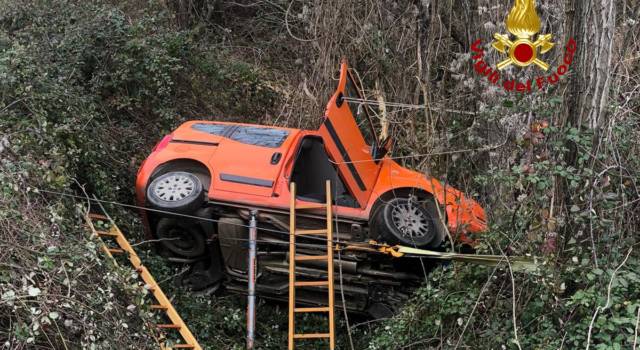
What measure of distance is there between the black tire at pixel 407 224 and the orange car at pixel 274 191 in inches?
0.4

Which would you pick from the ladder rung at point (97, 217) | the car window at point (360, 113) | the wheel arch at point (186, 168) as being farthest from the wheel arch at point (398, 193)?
the ladder rung at point (97, 217)

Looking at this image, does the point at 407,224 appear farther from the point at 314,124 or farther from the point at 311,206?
the point at 314,124

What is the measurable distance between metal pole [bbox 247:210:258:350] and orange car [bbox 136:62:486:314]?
132mm

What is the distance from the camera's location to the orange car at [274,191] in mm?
6984

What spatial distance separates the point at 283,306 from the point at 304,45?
4714 millimetres

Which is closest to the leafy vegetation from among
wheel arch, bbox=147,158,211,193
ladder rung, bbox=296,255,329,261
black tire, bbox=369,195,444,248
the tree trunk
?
the tree trunk

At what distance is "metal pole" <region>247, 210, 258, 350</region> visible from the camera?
6645 millimetres

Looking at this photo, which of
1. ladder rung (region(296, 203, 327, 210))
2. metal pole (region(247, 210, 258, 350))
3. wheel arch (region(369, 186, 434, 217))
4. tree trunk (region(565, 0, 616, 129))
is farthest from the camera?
wheel arch (region(369, 186, 434, 217))

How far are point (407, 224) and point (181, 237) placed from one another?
241 centimetres

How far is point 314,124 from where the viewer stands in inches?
399

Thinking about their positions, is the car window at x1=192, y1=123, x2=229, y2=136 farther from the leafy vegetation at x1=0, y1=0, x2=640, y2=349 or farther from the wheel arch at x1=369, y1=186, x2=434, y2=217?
the wheel arch at x1=369, y1=186, x2=434, y2=217

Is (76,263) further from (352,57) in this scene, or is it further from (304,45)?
(304,45)

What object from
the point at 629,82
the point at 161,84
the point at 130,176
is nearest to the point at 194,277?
the point at 130,176

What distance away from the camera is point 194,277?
7680 millimetres
